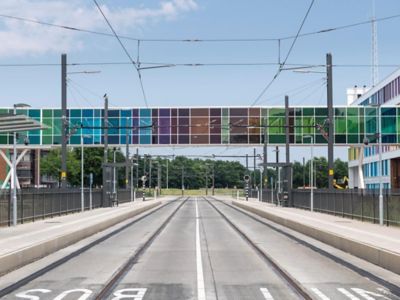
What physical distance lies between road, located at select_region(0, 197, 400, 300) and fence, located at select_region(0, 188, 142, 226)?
611 cm

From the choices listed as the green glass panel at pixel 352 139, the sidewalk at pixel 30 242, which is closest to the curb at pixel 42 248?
the sidewalk at pixel 30 242

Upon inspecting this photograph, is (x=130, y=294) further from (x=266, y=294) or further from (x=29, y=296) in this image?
(x=266, y=294)

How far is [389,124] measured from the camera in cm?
6431

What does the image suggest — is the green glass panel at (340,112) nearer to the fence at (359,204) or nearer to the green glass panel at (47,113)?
the fence at (359,204)

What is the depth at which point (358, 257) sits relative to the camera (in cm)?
1781

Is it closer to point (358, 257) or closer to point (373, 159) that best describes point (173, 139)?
point (373, 159)

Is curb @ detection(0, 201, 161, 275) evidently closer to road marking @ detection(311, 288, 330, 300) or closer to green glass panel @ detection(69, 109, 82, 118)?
road marking @ detection(311, 288, 330, 300)

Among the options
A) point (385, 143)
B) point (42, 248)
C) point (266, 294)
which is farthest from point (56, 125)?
point (266, 294)

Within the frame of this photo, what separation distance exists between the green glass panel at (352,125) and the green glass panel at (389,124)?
2616 mm

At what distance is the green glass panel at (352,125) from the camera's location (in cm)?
6581

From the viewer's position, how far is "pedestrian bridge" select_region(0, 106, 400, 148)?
65688 millimetres

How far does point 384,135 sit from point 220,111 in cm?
1652

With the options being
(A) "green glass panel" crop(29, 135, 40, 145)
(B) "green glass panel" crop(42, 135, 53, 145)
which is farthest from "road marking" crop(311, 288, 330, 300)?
(A) "green glass panel" crop(29, 135, 40, 145)

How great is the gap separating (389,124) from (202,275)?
53718 millimetres
